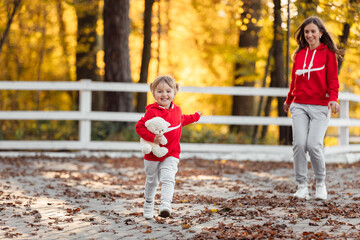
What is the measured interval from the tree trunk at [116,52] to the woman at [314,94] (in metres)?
7.05

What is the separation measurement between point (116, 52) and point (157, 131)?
27.0 feet

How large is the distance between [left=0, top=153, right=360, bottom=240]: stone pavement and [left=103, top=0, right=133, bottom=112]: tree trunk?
3419mm

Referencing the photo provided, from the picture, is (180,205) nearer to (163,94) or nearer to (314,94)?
(163,94)

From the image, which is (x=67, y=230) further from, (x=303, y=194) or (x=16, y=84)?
(x=16, y=84)

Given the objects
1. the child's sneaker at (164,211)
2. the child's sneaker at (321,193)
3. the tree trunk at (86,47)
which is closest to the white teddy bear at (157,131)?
the child's sneaker at (164,211)

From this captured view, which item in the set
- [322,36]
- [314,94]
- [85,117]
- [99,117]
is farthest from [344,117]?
[314,94]

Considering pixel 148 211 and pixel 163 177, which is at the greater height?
pixel 163 177

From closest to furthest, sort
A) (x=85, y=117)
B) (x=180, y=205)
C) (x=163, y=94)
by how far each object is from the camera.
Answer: (x=163, y=94) → (x=180, y=205) → (x=85, y=117)

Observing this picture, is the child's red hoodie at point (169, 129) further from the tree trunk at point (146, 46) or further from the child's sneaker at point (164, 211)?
the tree trunk at point (146, 46)

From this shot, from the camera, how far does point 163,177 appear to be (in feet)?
16.8

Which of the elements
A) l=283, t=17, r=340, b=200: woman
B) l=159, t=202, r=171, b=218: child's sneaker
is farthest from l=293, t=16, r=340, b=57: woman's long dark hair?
l=159, t=202, r=171, b=218: child's sneaker

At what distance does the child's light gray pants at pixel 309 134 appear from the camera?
20.6ft

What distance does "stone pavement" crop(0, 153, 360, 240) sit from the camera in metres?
4.50

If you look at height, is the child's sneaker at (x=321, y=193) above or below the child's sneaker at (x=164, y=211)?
below
